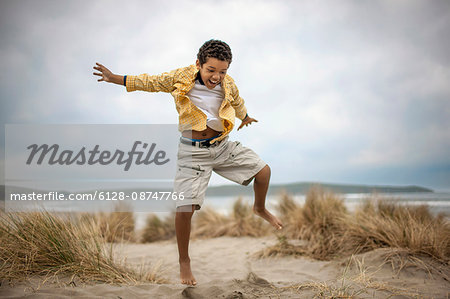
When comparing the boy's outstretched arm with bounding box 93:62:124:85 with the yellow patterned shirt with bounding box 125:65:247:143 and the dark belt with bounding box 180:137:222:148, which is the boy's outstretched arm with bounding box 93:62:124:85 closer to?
the yellow patterned shirt with bounding box 125:65:247:143

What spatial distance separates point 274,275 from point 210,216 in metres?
3.07

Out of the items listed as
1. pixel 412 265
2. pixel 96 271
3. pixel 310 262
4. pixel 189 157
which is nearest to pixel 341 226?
pixel 310 262

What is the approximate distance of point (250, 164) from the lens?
3.50 meters

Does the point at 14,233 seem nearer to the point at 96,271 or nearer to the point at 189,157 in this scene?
the point at 96,271

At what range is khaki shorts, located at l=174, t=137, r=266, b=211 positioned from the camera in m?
3.21

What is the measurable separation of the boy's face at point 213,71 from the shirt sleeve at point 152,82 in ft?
0.97

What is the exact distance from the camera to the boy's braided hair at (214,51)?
3.11m

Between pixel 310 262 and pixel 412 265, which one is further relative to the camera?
pixel 310 262

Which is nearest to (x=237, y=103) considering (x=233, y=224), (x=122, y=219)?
(x=233, y=224)

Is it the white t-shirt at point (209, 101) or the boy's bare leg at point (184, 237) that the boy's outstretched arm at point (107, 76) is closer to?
the white t-shirt at point (209, 101)

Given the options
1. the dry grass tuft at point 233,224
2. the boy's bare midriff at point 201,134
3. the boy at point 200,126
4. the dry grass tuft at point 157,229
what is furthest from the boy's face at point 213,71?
the dry grass tuft at point 157,229

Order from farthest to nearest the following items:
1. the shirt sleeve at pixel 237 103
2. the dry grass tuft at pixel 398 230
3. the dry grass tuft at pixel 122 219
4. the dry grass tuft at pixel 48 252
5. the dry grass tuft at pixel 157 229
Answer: the dry grass tuft at pixel 157 229, the dry grass tuft at pixel 122 219, the dry grass tuft at pixel 398 230, the shirt sleeve at pixel 237 103, the dry grass tuft at pixel 48 252

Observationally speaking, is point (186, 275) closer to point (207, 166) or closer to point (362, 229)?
point (207, 166)

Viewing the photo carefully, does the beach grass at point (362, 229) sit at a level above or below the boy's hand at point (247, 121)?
below
